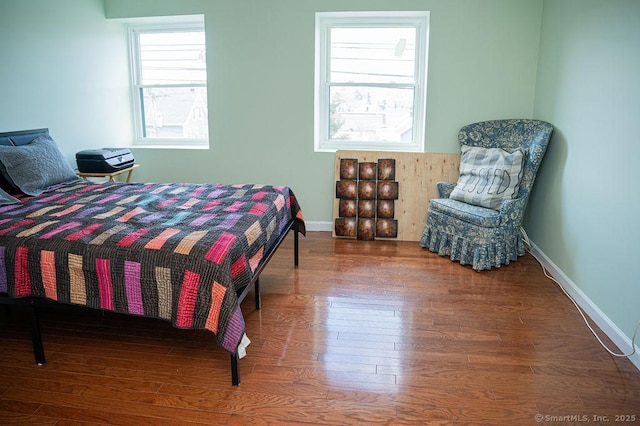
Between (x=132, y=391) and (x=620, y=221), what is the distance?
2.71 meters

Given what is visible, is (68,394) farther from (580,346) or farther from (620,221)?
(620,221)

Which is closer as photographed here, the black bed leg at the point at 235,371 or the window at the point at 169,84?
the black bed leg at the point at 235,371

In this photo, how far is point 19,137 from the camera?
352 cm

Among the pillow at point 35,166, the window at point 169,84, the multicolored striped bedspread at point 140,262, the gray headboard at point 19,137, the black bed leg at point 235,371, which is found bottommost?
the black bed leg at point 235,371

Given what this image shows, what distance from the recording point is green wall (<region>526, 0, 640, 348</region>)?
8.57ft

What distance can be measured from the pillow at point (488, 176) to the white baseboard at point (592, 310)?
0.61 meters

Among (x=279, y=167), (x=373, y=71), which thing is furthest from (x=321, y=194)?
(x=373, y=71)

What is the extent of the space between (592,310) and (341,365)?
165 centimetres

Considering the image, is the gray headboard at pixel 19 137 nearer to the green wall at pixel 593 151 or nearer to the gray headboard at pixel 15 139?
the gray headboard at pixel 15 139

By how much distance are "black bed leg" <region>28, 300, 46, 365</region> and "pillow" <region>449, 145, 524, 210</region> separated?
3163 mm

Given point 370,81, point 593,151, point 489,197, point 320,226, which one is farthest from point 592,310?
point 370,81

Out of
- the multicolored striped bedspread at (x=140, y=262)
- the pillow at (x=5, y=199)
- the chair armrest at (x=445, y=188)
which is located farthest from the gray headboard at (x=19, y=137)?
the chair armrest at (x=445, y=188)

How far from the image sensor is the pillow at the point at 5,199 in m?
2.91

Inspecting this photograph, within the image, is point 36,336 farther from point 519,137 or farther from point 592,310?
point 519,137
